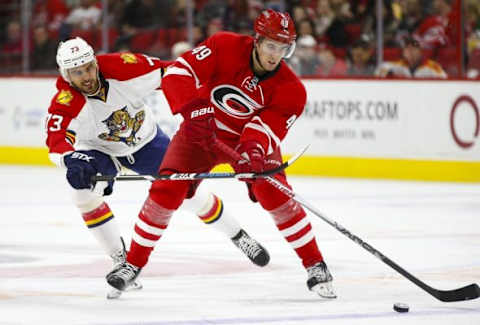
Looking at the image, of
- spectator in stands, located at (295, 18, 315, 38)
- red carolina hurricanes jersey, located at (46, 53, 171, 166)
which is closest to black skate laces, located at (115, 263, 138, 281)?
red carolina hurricanes jersey, located at (46, 53, 171, 166)

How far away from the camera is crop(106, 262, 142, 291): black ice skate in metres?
3.87

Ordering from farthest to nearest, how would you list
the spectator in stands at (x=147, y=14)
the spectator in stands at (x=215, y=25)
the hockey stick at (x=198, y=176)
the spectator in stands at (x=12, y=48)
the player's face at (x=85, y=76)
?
1. the spectator in stands at (x=12, y=48)
2. the spectator in stands at (x=147, y=14)
3. the spectator in stands at (x=215, y=25)
4. the player's face at (x=85, y=76)
5. the hockey stick at (x=198, y=176)

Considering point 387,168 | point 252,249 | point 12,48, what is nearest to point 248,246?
point 252,249

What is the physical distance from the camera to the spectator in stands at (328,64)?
27.2 ft

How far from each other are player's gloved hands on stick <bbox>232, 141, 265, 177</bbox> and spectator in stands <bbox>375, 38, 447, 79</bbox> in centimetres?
435

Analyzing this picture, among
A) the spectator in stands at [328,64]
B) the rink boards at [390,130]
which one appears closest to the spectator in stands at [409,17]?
the rink boards at [390,130]

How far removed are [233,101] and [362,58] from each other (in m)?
4.28

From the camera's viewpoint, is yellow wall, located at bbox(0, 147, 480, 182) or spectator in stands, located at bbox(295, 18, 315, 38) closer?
yellow wall, located at bbox(0, 147, 480, 182)

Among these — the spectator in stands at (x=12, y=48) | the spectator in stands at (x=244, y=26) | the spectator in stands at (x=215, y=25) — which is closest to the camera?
the spectator in stands at (x=244, y=26)

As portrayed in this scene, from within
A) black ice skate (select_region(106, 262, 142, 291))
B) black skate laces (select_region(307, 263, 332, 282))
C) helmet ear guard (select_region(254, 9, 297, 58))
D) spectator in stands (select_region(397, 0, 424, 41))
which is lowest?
spectator in stands (select_region(397, 0, 424, 41))

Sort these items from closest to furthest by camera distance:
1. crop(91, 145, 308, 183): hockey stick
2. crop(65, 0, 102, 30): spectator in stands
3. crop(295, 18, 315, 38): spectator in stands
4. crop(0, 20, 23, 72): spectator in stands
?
crop(91, 145, 308, 183): hockey stick → crop(295, 18, 315, 38): spectator in stands → crop(65, 0, 102, 30): spectator in stands → crop(0, 20, 23, 72): spectator in stands

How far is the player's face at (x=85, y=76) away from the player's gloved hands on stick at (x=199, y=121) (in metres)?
0.44

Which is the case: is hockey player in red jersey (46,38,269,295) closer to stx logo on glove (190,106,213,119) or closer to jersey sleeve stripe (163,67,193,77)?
jersey sleeve stripe (163,67,193,77)

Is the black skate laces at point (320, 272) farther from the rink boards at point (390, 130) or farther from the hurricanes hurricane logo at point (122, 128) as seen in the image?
the rink boards at point (390, 130)
